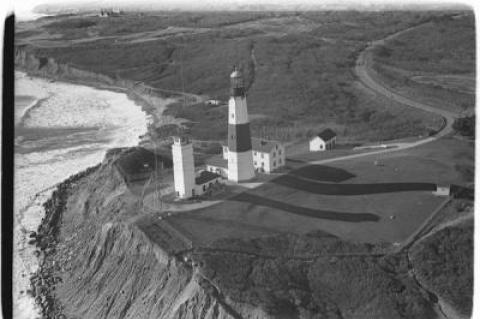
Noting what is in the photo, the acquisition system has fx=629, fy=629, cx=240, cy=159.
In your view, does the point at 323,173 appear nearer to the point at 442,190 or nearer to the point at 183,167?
the point at 442,190

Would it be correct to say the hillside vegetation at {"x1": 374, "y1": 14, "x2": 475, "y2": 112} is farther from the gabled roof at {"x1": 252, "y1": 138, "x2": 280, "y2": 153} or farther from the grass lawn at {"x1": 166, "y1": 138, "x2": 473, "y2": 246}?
the gabled roof at {"x1": 252, "y1": 138, "x2": 280, "y2": 153}

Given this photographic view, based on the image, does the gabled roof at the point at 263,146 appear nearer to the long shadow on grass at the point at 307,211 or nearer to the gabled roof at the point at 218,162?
the gabled roof at the point at 218,162

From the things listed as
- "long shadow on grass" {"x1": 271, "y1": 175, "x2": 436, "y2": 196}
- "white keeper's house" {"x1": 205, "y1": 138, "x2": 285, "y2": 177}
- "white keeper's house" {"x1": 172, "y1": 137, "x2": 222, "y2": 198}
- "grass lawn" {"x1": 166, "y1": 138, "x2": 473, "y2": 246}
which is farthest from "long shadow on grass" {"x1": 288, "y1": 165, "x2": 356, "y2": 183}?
"white keeper's house" {"x1": 172, "y1": 137, "x2": 222, "y2": 198}

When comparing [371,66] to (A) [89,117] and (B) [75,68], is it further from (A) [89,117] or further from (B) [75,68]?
(B) [75,68]

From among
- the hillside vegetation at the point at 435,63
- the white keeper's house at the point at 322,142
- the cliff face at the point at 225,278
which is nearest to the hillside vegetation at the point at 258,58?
the hillside vegetation at the point at 435,63

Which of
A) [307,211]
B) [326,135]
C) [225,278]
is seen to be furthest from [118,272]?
[326,135]

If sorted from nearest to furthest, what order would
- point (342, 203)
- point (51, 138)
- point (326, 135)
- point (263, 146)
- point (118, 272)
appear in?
point (118, 272) → point (342, 203) → point (263, 146) → point (326, 135) → point (51, 138)

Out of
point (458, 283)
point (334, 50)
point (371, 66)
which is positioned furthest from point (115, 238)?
point (334, 50)
